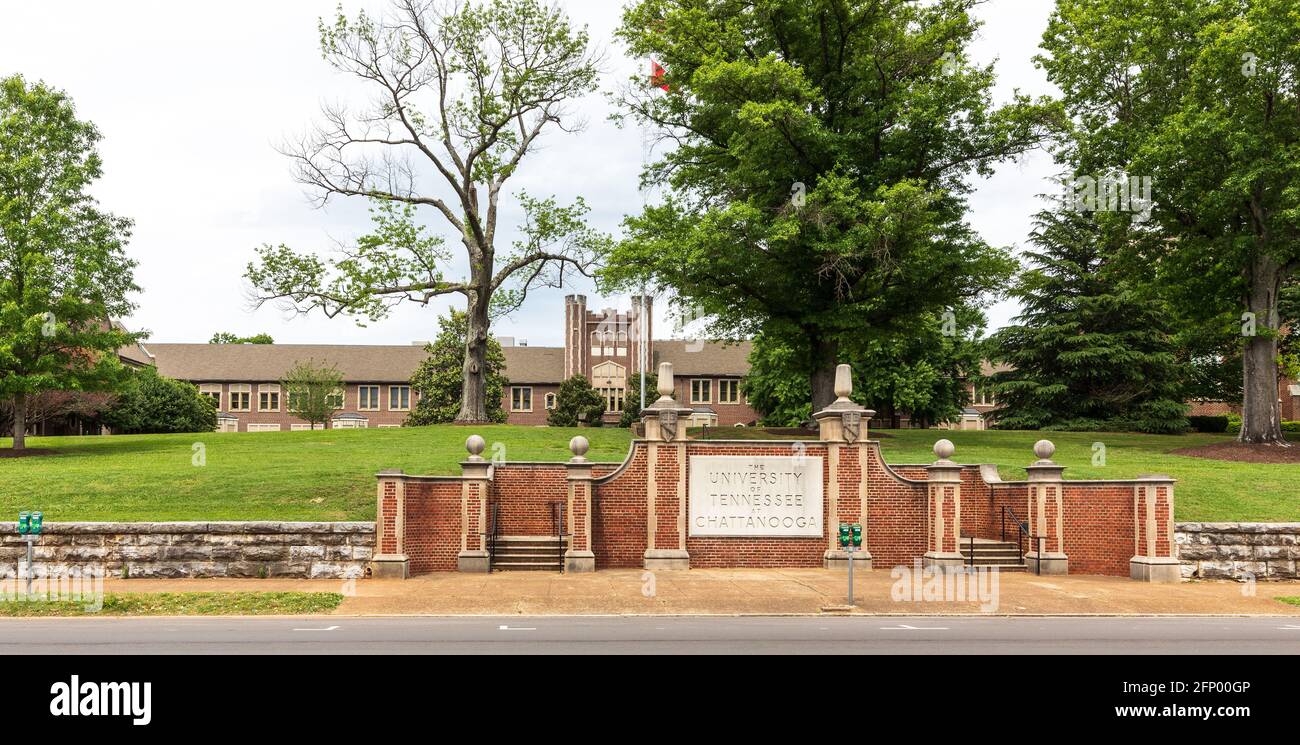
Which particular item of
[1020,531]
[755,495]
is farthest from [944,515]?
[755,495]

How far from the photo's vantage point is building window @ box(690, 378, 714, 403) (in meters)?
73.7

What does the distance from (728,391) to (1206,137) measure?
4748cm

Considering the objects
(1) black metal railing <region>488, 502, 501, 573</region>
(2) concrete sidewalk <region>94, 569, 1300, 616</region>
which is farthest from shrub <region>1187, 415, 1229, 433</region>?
(1) black metal railing <region>488, 502, 501, 573</region>

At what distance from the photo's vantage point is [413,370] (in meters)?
73.6

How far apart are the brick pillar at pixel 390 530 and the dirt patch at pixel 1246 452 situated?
85.0 ft

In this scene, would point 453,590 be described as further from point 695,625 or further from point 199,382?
point 199,382

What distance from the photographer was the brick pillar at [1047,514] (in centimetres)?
1888

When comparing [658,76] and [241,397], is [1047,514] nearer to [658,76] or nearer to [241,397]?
[658,76]

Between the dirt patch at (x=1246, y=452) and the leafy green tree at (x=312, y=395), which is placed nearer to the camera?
the dirt patch at (x=1246, y=452)

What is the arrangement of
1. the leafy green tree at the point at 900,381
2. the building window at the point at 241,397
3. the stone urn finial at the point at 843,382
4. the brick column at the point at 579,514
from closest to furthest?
the brick column at the point at 579,514 → the stone urn finial at the point at 843,382 → the leafy green tree at the point at 900,381 → the building window at the point at 241,397

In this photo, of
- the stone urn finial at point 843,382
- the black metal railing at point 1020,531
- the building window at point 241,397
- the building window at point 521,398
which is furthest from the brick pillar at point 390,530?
the building window at point 241,397

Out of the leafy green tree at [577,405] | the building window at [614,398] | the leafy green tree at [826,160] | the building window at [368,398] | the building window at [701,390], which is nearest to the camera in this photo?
the leafy green tree at [826,160]

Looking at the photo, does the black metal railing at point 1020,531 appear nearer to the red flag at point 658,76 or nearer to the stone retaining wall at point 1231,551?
the stone retaining wall at point 1231,551

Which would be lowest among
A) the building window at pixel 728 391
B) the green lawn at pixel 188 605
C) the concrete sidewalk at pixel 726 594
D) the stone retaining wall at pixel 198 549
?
the concrete sidewalk at pixel 726 594
